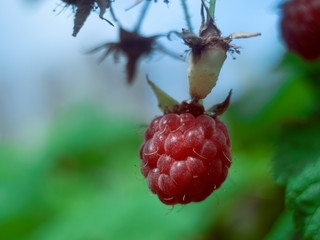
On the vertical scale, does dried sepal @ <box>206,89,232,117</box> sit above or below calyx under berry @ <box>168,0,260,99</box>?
below

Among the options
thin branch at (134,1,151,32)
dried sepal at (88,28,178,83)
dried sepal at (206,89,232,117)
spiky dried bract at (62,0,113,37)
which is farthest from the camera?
dried sepal at (88,28,178,83)

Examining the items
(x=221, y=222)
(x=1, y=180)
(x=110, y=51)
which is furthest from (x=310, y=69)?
(x=1, y=180)

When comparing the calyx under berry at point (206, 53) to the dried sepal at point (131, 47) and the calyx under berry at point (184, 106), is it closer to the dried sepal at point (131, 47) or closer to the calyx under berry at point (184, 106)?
the calyx under berry at point (184, 106)

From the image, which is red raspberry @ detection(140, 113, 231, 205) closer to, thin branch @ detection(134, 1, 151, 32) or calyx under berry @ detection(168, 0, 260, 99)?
calyx under berry @ detection(168, 0, 260, 99)

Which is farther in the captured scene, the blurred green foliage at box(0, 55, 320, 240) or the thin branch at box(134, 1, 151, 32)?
the blurred green foliage at box(0, 55, 320, 240)

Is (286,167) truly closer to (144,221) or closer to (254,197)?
(254,197)

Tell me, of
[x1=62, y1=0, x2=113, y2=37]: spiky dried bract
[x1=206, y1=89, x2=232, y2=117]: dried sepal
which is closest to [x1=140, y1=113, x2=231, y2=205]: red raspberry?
[x1=206, y1=89, x2=232, y2=117]: dried sepal

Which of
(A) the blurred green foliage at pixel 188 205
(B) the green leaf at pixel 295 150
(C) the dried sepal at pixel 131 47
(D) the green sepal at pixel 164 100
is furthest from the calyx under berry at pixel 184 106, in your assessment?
(B) the green leaf at pixel 295 150

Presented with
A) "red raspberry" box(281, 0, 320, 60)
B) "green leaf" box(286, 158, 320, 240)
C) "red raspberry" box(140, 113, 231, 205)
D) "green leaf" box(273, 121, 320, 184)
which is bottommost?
"green leaf" box(273, 121, 320, 184)
